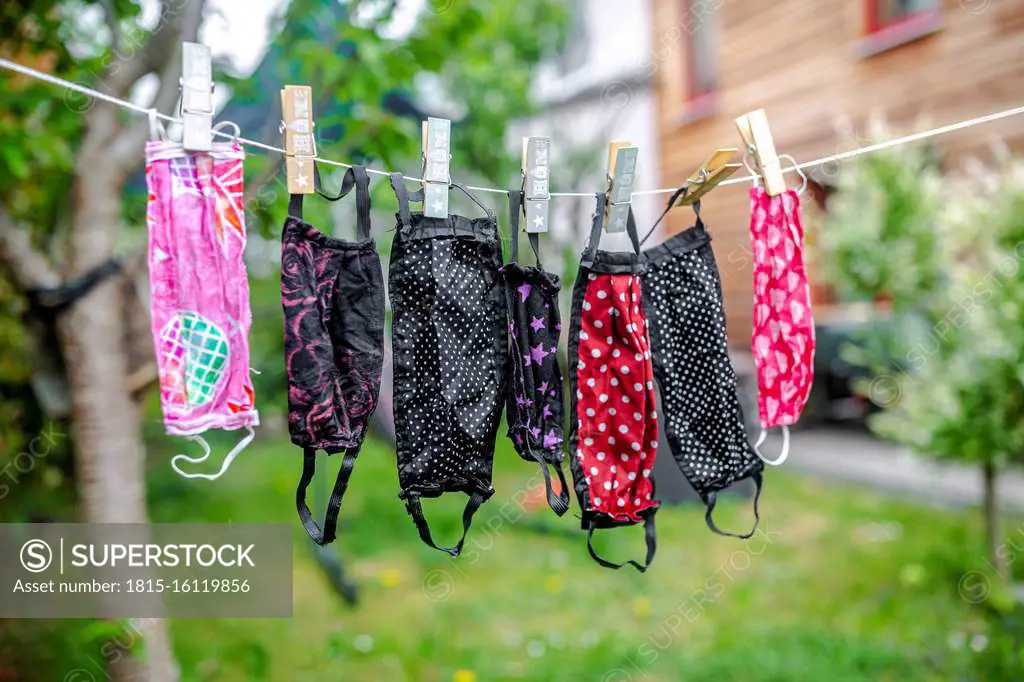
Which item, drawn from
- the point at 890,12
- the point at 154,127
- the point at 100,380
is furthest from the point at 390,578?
the point at 890,12

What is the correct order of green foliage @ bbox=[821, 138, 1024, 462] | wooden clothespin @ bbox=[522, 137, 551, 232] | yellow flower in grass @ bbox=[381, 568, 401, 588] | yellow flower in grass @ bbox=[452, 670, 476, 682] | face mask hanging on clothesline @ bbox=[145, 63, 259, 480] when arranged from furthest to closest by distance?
yellow flower in grass @ bbox=[381, 568, 401, 588]
green foliage @ bbox=[821, 138, 1024, 462]
yellow flower in grass @ bbox=[452, 670, 476, 682]
wooden clothespin @ bbox=[522, 137, 551, 232]
face mask hanging on clothesline @ bbox=[145, 63, 259, 480]

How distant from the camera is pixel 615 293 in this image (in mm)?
1734

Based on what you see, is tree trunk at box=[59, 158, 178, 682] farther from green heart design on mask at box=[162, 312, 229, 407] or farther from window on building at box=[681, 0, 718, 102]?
window on building at box=[681, 0, 718, 102]

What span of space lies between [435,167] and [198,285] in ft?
1.74

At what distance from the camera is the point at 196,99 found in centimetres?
152

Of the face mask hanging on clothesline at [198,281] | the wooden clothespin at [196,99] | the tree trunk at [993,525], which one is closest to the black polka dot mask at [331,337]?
the face mask hanging on clothesline at [198,281]

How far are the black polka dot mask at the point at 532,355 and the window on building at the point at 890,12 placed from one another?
516 cm

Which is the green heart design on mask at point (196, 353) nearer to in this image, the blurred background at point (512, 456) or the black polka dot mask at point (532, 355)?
the black polka dot mask at point (532, 355)

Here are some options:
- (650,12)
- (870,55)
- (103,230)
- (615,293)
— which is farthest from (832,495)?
(650,12)

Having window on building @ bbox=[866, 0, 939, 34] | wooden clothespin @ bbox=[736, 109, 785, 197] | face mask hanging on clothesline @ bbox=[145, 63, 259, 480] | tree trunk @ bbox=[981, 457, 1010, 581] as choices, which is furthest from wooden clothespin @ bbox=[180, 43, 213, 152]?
window on building @ bbox=[866, 0, 939, 34]

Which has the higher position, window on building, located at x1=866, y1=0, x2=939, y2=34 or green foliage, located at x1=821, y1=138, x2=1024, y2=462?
window on building, located at x1=866, y1=0, x2=939, y2=34

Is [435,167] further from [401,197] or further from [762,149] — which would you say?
[762,149]

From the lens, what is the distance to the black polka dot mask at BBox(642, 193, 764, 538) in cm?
179

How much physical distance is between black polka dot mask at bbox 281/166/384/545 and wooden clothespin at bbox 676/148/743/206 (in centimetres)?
71
